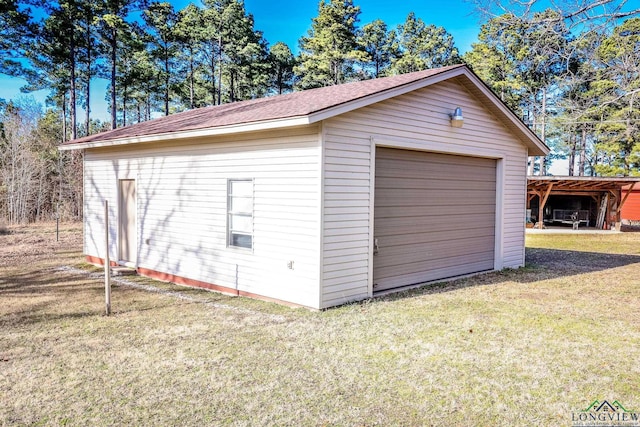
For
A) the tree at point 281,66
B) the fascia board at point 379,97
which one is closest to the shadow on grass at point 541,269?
the fascia board at point 379,97

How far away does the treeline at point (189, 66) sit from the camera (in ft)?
68.5

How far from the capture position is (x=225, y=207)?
23.6ft

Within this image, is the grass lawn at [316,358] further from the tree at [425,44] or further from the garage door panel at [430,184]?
the tree at [425,44]

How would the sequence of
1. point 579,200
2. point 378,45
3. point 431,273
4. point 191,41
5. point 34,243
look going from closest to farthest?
point 431,273, point 34,243, point 579,200, point 191,41, point 378,45

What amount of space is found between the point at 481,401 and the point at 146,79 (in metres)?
26.7

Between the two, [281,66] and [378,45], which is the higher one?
[378,45]

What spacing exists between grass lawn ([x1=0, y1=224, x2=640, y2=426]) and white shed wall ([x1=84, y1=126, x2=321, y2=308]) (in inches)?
20.1

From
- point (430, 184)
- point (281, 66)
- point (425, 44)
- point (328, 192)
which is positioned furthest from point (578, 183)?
point (281, 66)

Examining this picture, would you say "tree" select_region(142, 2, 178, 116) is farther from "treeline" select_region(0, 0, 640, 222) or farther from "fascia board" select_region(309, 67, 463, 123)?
"fascia board" select_region(309, 67, 463, 123)

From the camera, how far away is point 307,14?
30688 millimetres

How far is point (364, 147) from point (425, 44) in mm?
26880

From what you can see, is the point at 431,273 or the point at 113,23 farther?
the point at 113,23

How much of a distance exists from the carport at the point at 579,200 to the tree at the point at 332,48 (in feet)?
45.1

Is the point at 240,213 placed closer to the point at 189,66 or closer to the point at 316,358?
the point at 316,358
